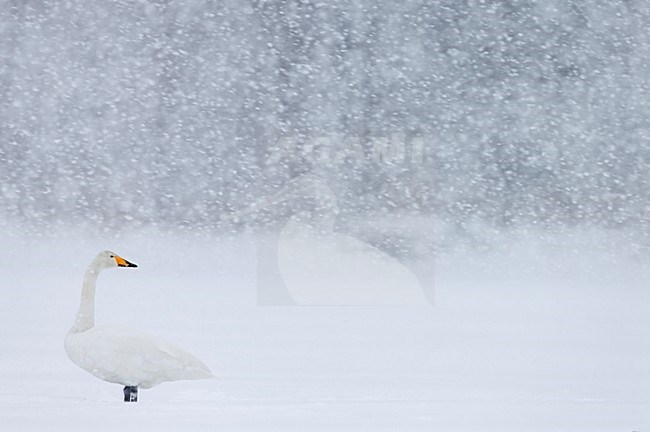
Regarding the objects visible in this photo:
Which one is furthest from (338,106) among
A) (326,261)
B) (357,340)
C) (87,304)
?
(87,304)

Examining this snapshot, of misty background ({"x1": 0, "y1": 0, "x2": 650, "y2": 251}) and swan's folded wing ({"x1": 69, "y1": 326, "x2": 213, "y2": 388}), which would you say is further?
misty background ({"x1": 0, "y1": 0, "x2": 650, "y2": 251})

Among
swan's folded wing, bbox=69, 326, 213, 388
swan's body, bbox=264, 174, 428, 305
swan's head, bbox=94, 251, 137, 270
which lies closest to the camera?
swan's folded wing, bbox=69, 326, 213, 388

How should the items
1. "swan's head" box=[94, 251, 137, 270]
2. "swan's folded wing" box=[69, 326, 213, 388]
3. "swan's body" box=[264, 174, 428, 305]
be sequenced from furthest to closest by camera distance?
"swan's body" box=[264, 174, 428, 305] < "swan's head" box=[94, 251, 137, 270] < "swan's folded wing" box=[69, 326, 213, 388]

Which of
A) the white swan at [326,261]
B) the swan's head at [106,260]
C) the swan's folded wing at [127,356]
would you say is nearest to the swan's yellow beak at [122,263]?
the swan's head at [106,260]

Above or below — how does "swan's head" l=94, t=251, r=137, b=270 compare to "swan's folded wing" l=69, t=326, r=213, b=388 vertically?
above

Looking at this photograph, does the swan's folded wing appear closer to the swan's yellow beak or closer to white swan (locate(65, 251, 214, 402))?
white swan (locate(65, 251, 214, 402))

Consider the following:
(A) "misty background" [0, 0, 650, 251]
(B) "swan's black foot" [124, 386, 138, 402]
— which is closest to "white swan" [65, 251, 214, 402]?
(B) "swan's black foot" [124, 386, 138, 402]

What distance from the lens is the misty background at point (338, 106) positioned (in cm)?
175

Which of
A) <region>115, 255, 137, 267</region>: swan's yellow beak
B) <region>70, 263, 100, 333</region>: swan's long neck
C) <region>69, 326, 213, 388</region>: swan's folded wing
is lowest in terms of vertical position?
<region>69, 326, 213, 388</region>: swan's folded wing

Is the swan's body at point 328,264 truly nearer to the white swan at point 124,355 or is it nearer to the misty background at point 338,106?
the misty background at point 338,106

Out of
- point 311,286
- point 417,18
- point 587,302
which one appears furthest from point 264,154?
point 587,302

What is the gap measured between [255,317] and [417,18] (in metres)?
0.67

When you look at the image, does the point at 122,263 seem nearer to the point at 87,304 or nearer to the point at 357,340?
the point at 87,304

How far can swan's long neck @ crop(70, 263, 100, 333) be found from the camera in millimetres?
1562
